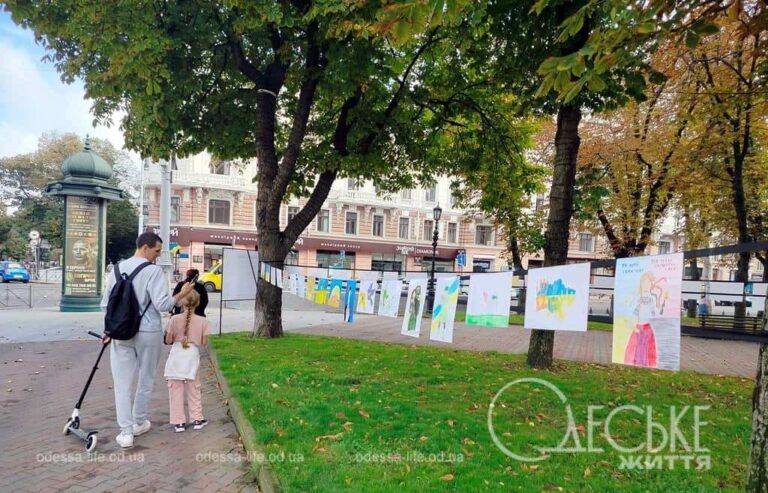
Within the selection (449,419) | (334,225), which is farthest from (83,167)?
(334,225)

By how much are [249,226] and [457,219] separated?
63.5 ft

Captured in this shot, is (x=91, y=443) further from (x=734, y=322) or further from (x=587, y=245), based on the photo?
(x=587, y=245)

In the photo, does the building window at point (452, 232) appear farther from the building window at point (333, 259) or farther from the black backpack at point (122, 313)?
the black backpack at point (122, 313)

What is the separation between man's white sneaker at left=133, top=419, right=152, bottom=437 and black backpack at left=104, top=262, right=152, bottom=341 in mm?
1067

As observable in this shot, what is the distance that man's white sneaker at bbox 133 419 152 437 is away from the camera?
4820mm

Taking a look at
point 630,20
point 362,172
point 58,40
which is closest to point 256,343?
point 362,172

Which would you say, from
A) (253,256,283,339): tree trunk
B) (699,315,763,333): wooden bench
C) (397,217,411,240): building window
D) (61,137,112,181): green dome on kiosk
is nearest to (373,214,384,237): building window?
(397,217,411,240): building window

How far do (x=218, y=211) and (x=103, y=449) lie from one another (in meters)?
34.4

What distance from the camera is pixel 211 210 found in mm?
36625

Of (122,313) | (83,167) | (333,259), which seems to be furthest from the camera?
(333,259)

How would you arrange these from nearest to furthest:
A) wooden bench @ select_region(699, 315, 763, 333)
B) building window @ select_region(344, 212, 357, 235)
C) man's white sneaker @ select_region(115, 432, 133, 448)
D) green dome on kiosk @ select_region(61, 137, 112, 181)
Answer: man's white sneaker @ select_region(115, 432, 133, 448) < wooden bench @ select_region(699, 315, 763, 333) < green dome on kiosk @ select_region(61, 137, 112, 181) < building window @ select_region(344, 212, 357, 235)

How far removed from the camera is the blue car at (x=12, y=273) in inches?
1368

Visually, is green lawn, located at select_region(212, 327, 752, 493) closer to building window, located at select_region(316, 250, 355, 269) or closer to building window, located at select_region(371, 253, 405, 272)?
building window, located at select_region(316, 250, 355, 269)

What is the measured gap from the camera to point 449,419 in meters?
5.03
